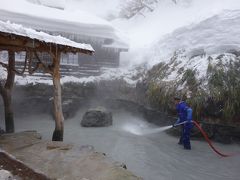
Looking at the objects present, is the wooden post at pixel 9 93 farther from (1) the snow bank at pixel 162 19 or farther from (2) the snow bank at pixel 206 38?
(1) the snow bank at pixel 162 19

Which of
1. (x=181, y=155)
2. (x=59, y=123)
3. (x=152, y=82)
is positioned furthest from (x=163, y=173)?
(x=152, y=82)

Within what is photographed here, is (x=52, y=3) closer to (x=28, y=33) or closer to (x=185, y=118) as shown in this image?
(x=185, y=118)

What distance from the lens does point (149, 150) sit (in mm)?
9367

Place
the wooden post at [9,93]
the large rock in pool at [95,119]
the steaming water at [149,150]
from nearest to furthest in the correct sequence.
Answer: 1. the steaming water at [149,150]
2. the wooden post at [9,93]
3. the large rock in pool at [95,119]

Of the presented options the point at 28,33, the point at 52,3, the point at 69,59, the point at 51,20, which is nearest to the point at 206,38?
the point at 69,59

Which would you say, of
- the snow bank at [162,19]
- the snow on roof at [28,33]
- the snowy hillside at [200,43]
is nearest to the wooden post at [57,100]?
the snow on roof at [28,33]

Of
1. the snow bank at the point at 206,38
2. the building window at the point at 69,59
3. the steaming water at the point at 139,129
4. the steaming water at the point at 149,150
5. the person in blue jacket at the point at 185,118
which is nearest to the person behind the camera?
the steaming water at the point at 149,150

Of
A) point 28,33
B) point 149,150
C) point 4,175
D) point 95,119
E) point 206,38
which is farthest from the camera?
point 206,38

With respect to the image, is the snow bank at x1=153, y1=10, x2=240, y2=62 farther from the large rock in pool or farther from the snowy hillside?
the large rock in pool

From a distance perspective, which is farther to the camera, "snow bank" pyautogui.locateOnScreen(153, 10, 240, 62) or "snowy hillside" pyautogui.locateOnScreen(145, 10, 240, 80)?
"snow bank" pyautogui.locateOnScreen(153, 10, 240, 62)

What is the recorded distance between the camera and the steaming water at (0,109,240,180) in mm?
7473

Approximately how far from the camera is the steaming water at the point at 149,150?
747 centimetres

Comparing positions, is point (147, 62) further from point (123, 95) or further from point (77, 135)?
point (77, 135)

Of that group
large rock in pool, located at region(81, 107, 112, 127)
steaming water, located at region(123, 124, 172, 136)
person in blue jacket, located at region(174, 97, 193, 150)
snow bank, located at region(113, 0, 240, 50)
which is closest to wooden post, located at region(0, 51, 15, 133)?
large rock in pool, located at region(81, 107, 112, 127)
